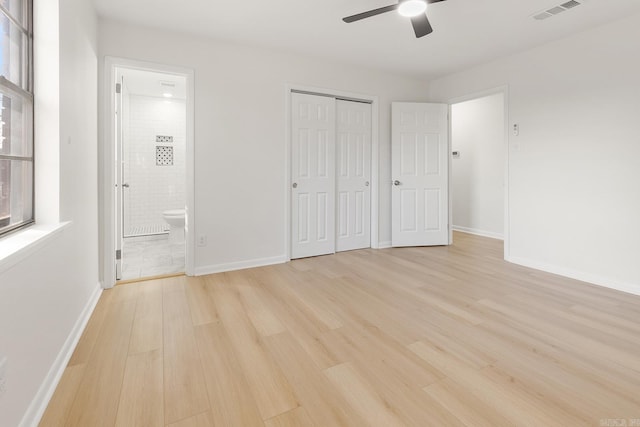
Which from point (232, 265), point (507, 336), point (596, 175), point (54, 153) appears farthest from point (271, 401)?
point (596, 175)

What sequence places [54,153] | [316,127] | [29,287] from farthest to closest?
[316,127] → [54,153] → [29,287]

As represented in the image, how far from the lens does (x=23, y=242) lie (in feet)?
4.08

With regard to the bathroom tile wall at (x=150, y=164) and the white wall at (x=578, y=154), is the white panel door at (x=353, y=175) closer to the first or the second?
the white wall at (x=578, y=154)

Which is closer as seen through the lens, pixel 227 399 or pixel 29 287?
pixel 29 287

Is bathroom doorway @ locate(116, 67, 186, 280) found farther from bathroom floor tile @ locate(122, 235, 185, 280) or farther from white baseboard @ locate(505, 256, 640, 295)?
white baseboard @ locate(505, 256, 640, 295)

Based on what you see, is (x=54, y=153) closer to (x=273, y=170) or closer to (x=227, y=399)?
(x=227, y=399)

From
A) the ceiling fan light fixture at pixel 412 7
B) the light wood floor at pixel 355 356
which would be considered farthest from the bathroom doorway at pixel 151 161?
the ceiling fan light fixture at pixel 412 7

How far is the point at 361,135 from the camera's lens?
4.40m

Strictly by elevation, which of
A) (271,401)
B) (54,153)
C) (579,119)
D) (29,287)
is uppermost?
(579,119)

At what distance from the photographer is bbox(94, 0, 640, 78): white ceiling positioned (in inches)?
104

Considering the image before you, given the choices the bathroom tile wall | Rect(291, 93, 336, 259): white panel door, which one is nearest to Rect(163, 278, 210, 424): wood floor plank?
Rect(291, 93, 336, 259): white panel door

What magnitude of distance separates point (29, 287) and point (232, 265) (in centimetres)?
224

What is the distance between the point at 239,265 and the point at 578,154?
148 inches

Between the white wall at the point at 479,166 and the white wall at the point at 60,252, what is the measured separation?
16.5ft
